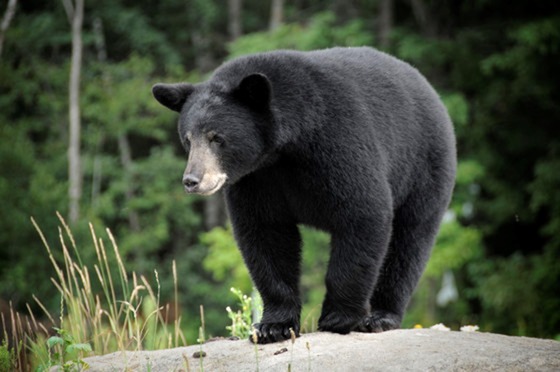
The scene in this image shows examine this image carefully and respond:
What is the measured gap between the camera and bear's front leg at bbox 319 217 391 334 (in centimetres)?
514

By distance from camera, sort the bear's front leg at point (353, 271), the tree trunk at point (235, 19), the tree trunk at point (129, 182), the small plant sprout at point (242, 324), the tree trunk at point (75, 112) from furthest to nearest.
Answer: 1. the tree trunk at point (235, 19)
2. the tree trunk at point (129, 182)
3. the tree trunk at point (75, 112)
4. the small plant sprout at point (242, 324)
5. the bear's front leg at point (353, 271)

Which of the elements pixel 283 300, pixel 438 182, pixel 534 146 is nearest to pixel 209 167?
pixel 283 300

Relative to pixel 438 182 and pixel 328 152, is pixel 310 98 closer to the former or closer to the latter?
pixel 328 152

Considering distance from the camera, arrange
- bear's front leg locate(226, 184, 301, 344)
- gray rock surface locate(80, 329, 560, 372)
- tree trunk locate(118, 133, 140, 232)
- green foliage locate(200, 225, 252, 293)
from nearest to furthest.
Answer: gray rock surface locate(80, 329, 560, 372)
bear's front leg locate(226, 184, 301, 344)
green foliage locate(200, 225, 252, 293)
tree trunk locate(118, 133, 140, 232)

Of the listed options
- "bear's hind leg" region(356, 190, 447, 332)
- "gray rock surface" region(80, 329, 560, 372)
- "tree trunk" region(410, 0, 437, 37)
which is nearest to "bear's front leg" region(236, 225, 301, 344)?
"gray rock surface" region(80, 329, 560, 372)

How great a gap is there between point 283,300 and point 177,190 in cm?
1926

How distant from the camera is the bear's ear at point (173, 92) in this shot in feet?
17.1

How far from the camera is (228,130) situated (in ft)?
16.5

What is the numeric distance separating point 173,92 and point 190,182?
0.74m

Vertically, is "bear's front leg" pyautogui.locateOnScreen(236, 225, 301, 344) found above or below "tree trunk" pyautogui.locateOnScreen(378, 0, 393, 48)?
below

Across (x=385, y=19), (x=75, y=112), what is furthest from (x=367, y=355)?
(x=75, y=112)

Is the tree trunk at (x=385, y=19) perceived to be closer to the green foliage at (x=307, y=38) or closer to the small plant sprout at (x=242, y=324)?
the green foliage at (x=307, y=38)

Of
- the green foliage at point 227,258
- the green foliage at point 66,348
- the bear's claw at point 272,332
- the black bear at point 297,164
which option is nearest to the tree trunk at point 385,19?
the green foliage at point 227,258

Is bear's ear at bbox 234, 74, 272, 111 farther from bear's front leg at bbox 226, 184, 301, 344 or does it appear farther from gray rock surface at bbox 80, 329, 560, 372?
gray rock surface at bbox 80, 329, 560, 372
